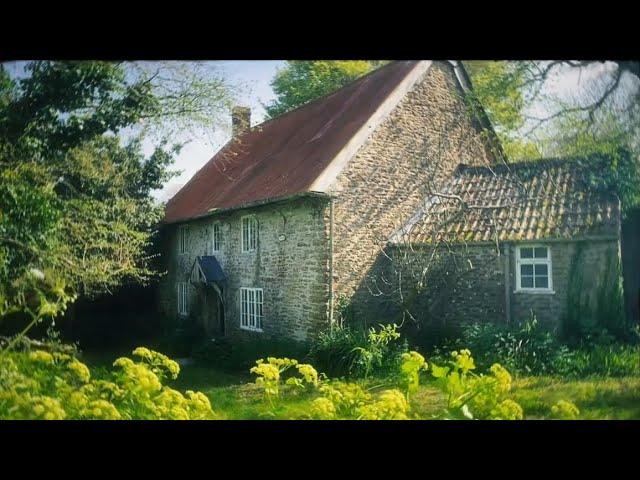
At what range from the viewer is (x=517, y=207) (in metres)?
6.31

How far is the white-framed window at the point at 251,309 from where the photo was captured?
21.3 ft

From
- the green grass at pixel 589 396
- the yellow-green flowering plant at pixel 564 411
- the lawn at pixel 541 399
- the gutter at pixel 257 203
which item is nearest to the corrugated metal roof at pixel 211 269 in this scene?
the gutter at pixel 257 203

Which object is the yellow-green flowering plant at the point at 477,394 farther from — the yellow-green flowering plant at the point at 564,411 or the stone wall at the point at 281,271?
the stone wall at the point at 281,271

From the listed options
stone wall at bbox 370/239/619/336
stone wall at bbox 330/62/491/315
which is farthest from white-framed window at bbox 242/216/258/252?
stone wall at bbox 370/239/619/336

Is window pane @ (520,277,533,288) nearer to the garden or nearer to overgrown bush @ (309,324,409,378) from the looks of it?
the garden

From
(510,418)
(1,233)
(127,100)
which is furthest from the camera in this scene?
(127,100)

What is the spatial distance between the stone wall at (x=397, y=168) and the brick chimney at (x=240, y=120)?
1.42 meters

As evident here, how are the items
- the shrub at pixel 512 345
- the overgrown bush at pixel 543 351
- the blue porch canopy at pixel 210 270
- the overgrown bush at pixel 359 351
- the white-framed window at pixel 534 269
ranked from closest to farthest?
the overgrown bush at pixel 543 351
the shrub at pixel 512 345
the overgrown bush at pixel 359 351
the white-framed window at pixel 534 269
the blue porch canopy at pixel 210 270

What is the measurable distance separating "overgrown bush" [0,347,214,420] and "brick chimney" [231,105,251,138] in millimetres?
3013

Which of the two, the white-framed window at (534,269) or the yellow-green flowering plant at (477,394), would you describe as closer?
the yellow-green flowering plant at (477,394)
